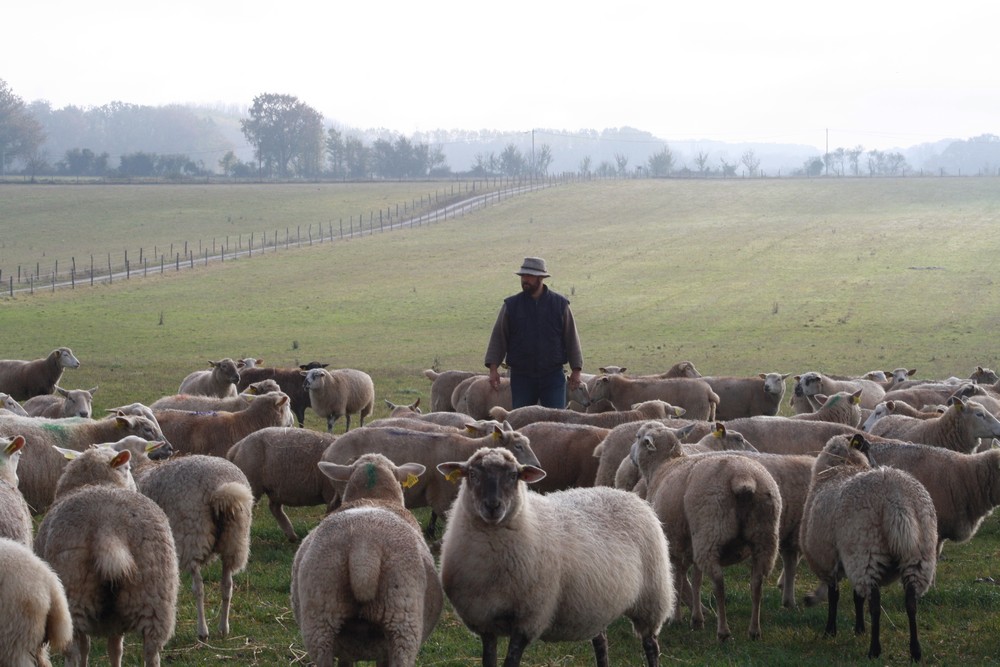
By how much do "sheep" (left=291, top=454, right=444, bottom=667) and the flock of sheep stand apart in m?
0.01

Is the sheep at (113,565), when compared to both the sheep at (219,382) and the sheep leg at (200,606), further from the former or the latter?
the sheep at (219,382)

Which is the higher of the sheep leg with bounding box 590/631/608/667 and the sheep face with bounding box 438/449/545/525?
the sheep face with bounding box 438/449/545/525

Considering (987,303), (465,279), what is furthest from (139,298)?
(987,303)

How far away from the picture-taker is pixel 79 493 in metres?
6.83

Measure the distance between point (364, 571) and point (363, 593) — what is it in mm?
121

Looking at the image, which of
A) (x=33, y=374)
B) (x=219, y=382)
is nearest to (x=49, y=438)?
(x=219, y=382)

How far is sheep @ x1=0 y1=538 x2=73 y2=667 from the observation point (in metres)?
5.41

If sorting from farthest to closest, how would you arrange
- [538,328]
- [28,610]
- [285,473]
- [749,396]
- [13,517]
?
[749,396], [538,328], [285,473], [13,517], [28,610]

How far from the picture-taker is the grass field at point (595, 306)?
8250mm

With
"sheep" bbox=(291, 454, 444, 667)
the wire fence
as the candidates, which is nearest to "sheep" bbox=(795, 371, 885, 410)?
"sheep" bbox=(291, 454, 444, 667)

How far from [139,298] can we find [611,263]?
25.5 metres

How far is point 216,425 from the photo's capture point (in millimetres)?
12586

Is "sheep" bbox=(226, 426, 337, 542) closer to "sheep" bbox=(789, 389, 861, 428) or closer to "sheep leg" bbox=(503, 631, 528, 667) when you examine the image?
"sheep leg" bbox=(503, 631, 528, 667)

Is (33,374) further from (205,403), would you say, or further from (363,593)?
(363,593)
